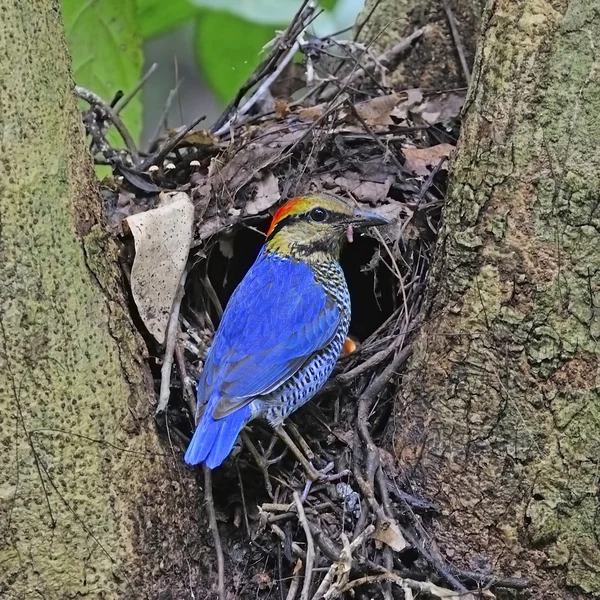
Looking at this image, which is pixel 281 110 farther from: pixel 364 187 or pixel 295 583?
pixel 295 583

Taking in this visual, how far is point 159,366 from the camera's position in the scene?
2.90 m

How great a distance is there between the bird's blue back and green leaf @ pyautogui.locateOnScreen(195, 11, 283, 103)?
819 mm

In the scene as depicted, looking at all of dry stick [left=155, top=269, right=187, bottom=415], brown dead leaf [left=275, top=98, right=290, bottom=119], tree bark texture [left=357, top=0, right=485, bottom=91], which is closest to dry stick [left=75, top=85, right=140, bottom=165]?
brown dead leaf [left=275, top=98, right=290, bottom=119]

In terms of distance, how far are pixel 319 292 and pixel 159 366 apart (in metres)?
0.88

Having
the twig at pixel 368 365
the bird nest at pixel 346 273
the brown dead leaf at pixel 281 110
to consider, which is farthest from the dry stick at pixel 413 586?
the brown dead leaf at pixel 281 110

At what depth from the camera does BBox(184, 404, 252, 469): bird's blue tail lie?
2.60 metres

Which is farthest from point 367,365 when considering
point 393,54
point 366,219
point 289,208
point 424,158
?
point 393,54

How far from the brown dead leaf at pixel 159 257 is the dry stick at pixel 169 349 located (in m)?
0.02

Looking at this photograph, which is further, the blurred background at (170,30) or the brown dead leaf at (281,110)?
the brown dead leaf at (281,110)

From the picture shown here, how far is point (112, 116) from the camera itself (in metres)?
3.60

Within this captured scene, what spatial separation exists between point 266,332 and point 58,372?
3.99ft

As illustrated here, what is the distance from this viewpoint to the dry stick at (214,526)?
2504 mm

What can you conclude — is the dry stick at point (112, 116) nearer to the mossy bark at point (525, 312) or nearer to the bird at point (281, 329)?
the bird at point (281, 329)

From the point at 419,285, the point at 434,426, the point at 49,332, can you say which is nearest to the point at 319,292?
the point at 419,285
